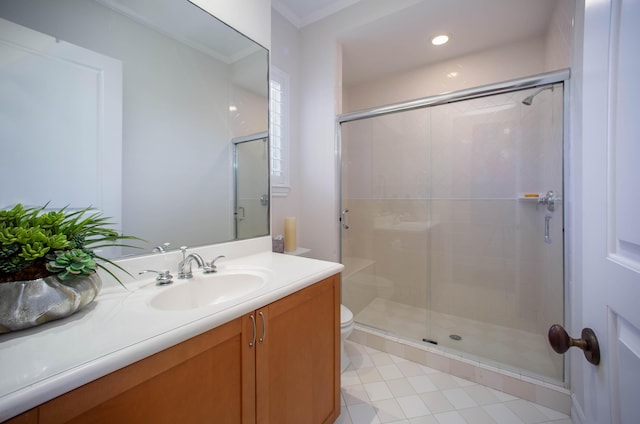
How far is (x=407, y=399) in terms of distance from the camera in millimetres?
1444

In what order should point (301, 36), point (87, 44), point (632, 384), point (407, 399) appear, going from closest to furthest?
point (632, 384) < point (87, 44) < point (407, 399) < point (301, 36)


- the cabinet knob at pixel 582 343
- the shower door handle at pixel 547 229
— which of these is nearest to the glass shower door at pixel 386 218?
the shower door handle at pixel 547 229

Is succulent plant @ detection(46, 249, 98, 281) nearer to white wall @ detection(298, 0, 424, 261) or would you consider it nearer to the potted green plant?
the potted green plant

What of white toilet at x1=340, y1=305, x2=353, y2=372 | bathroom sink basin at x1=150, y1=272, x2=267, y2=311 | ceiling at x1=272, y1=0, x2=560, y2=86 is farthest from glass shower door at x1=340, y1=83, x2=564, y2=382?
bathroom sink basin at x1=150, y1=272, x2=267, y2=311

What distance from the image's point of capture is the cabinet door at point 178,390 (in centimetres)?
49

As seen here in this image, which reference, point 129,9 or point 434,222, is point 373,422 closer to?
point 434,222

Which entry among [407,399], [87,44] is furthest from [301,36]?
[407,399]

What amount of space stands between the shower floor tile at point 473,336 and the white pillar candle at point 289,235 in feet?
2.84

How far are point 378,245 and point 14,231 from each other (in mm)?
2299

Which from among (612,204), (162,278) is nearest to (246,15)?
(162,278)

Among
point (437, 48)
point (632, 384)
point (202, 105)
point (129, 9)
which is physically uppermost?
point (437, 48)

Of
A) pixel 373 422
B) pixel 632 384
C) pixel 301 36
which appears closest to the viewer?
pixel 632 384

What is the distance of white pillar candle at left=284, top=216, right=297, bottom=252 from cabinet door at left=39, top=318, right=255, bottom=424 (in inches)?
47.7

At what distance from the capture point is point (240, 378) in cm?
78
